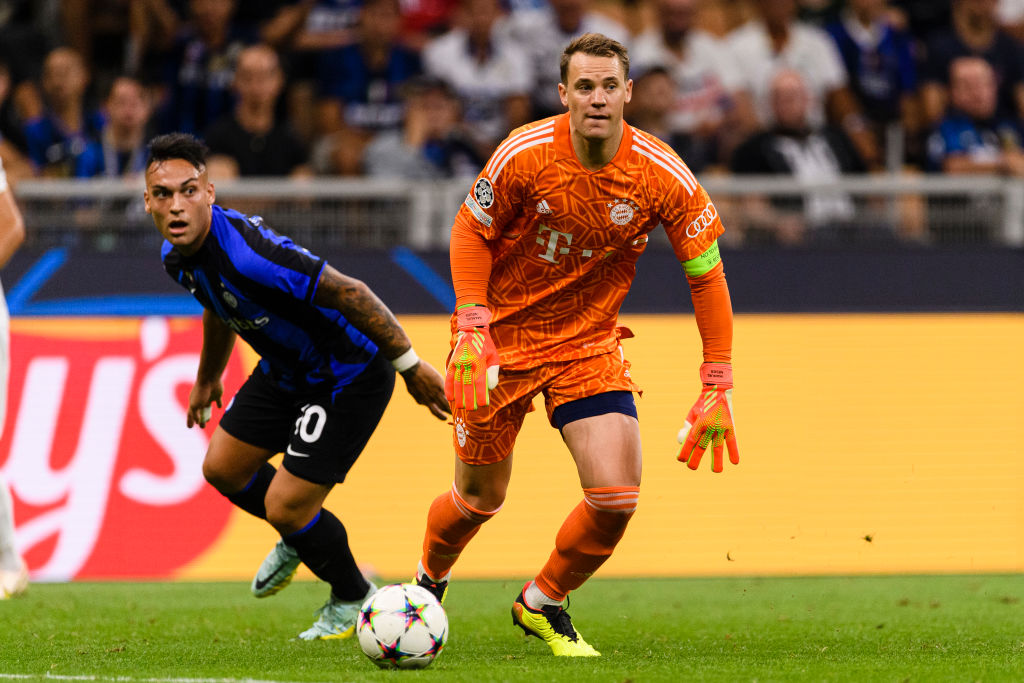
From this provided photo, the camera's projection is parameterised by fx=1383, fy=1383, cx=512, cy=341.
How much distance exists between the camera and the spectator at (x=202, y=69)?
39.1ft

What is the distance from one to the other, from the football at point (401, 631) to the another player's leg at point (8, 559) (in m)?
3.06

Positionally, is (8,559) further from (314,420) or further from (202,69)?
(202,69)

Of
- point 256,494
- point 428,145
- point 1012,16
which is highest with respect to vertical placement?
point 1012,16

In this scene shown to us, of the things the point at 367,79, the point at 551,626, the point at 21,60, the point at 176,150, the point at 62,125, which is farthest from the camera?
the point at 21,60

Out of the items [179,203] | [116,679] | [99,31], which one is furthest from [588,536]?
[99,31]

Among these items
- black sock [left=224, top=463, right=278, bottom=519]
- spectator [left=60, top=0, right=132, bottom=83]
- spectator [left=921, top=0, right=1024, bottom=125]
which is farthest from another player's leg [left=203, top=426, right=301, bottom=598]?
spectator [left=921, top=0, right=1024, bottom=125]

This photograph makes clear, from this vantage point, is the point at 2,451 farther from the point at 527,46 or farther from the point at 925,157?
the point at 925,157

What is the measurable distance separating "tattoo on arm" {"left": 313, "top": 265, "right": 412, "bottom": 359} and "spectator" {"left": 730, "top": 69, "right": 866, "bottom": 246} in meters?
5.04

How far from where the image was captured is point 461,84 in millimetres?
12242

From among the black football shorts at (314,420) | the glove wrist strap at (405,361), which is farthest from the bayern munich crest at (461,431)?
the black football shorts at (314,420)

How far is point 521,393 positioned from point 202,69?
709cm

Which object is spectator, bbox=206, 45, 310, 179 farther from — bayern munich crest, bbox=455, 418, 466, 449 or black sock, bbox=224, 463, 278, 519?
bayern munich crest, bbox=455, 418, 466, 449

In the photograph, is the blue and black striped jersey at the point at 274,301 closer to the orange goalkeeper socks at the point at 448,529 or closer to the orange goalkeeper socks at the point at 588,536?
the orange goalkeeper socks at the point at 448,529

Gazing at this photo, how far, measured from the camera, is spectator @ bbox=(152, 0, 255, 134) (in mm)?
11930
